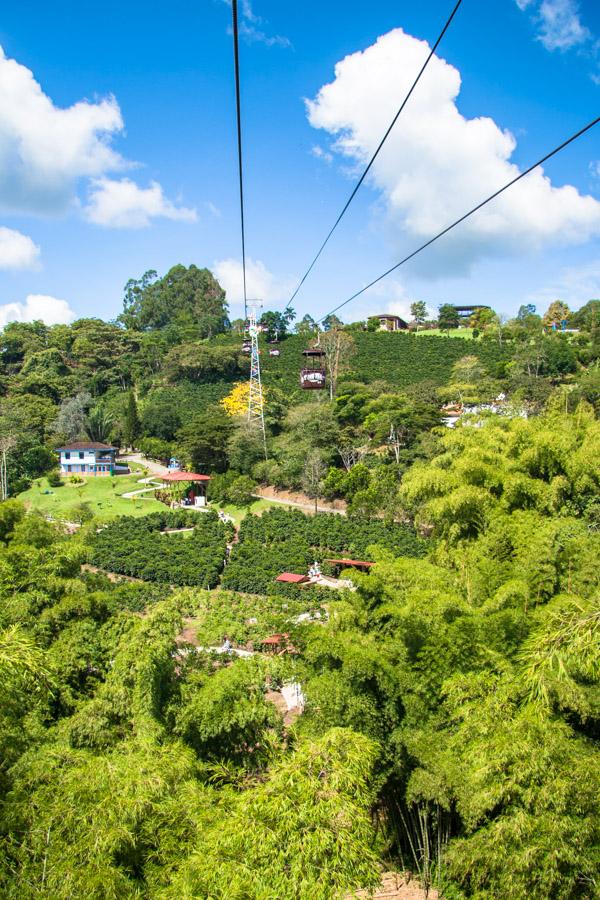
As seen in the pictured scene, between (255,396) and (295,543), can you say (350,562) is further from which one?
(255,396)

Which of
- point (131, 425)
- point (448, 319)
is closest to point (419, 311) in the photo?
point (448, 319)

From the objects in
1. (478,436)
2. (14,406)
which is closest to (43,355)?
(14,406)

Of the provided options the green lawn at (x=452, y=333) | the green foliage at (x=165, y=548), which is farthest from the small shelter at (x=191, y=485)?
the green lawn at (x=452, y=333)

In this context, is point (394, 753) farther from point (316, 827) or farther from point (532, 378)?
point (532, 378)

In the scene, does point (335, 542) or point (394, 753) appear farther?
point (335, 542)

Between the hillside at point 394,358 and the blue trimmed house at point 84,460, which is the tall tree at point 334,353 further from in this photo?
the blue trimmed house at point 84,460
